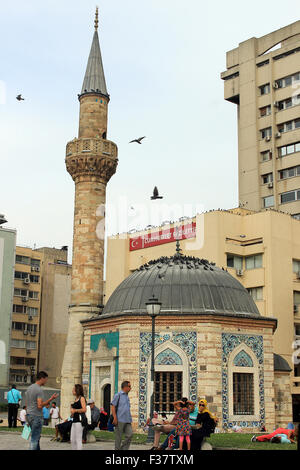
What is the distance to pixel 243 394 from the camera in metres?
28.4

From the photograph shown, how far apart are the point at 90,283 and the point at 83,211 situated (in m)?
4.18

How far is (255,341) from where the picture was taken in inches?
1158

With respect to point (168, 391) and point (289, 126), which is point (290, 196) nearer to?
point (289, 126)

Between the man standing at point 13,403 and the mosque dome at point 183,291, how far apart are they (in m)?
6.47

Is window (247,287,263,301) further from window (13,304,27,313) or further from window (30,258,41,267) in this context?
window (30,258,41,267)

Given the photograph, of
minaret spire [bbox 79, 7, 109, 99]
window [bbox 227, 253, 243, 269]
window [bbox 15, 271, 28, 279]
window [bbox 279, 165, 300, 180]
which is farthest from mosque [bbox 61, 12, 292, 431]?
window [bbox 15, 271, 28, 279]

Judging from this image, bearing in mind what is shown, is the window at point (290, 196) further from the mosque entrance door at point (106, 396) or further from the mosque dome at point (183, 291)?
the mosque entrance door at point (106, 396)

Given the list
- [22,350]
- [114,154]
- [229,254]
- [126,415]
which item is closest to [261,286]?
[229,254]

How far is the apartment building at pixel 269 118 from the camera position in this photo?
62844 millimetres

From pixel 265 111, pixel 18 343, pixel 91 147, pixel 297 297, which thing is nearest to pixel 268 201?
pixel 265 111

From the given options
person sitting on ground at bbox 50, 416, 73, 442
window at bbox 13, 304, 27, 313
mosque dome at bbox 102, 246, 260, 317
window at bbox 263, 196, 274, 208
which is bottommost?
person sitting on ground at bbox 50, 416, 73, 442

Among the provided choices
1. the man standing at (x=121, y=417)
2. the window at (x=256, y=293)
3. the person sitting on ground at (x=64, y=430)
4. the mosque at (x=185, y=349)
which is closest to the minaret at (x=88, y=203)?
the mosque at (x=185, y=349)

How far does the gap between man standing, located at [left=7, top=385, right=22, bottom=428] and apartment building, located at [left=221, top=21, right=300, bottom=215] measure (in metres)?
41.6

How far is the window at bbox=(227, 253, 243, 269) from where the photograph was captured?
51.4m
